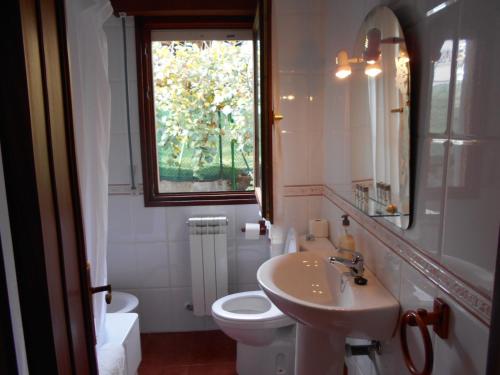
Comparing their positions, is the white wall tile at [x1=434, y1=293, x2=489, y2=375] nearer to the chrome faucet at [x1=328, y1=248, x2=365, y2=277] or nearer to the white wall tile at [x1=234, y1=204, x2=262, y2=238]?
the chrome faucet at [x1=328, y1=248, x2=365, y2=277]

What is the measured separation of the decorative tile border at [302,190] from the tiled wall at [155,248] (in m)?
0.47

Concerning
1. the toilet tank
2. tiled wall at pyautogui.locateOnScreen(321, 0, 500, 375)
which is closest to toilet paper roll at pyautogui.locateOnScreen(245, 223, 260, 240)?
the toilet tank

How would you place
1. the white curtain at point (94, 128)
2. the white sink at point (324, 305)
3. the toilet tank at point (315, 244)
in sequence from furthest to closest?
the toilet tank at point (315, 244) → the white curtain at point (94, 128) → the white sink at point (324, 305)

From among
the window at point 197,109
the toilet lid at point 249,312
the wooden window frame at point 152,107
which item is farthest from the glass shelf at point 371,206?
the wooden window frame at point 152,107

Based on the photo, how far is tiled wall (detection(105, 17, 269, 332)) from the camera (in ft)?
8.12

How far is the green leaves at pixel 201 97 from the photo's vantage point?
2.50 m

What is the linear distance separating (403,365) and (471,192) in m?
0.65

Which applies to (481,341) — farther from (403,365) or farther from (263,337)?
(263,337)

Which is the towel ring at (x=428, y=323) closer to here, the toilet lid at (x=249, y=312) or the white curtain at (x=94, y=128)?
the toilet lid at (x=249, y=312)

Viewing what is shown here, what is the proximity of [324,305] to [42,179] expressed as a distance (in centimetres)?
92

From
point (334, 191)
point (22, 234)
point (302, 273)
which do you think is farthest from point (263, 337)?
point (22, 234)

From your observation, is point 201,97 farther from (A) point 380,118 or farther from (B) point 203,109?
(A) point 380,118

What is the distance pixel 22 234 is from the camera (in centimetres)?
77

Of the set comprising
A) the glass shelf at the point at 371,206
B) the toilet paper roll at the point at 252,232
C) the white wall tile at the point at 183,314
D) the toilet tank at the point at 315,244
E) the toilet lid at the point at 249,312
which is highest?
the glass shelf at the point at 371,206
